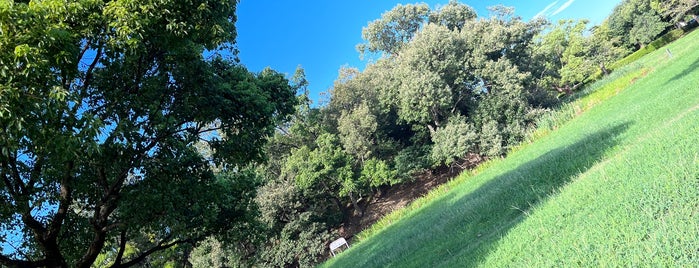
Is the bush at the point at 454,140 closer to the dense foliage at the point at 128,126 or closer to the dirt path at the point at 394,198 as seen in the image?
the dirt path at the point at 394,198

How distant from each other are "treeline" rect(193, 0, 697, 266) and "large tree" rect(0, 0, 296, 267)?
15179 mm

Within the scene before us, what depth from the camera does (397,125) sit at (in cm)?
3350

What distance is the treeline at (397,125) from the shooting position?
24.9 meters

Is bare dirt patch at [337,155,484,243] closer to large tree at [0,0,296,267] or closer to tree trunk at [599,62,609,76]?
large tree at [0,0,296,267]

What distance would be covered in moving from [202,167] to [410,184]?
1049 inches

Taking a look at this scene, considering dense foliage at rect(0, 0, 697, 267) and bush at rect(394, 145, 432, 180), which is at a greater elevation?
dense foliage at rect(0, 0, 697, 267)

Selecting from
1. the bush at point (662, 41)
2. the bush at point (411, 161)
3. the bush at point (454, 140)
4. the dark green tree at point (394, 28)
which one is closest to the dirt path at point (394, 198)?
the bush at point (411, 161)

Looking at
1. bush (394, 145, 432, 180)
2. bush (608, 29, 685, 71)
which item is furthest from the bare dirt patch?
bush (608, 29, 685, 71)

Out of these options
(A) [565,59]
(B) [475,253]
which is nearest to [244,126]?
(B) [475,253]

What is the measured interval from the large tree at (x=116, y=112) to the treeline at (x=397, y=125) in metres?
15.2

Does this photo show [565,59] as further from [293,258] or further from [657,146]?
[657,146]

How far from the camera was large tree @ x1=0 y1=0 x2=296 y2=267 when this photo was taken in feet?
13.5

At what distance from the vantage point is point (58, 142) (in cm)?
421

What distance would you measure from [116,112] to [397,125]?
28.4 metres
